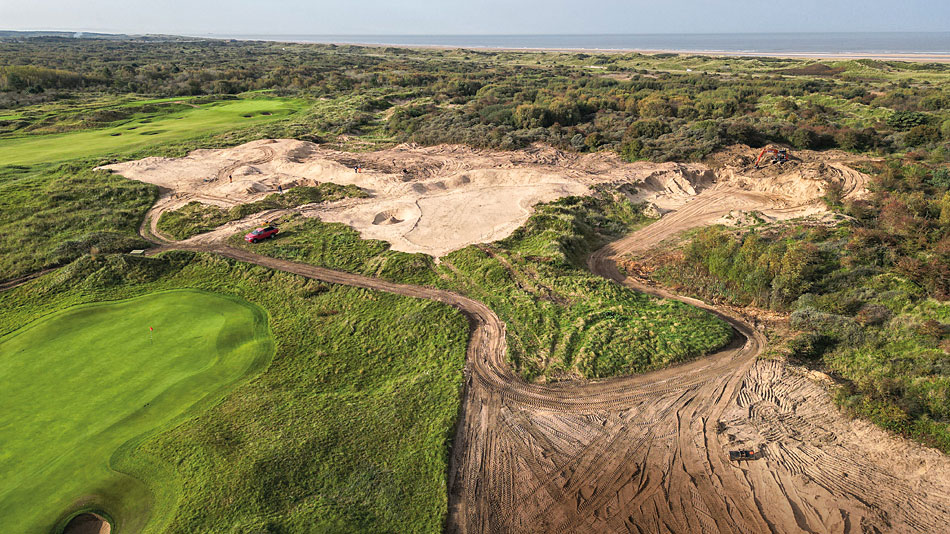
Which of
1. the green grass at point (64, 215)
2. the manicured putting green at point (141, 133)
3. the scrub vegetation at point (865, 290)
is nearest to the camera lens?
the scrub vegetation at point (865, 290)

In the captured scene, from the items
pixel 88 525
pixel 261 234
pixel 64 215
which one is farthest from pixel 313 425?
pixel 64 215

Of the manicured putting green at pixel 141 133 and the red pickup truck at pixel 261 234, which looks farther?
the manicured putting green at pixel 141 133

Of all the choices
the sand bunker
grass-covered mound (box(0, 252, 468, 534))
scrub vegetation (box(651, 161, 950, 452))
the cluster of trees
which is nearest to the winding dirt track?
grass-covered mound (box(0, 252, 468, 534))

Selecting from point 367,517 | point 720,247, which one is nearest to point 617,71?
point 720,247

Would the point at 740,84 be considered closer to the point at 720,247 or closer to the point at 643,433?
the point at 720,247

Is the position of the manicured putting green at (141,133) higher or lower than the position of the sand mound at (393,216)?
higher

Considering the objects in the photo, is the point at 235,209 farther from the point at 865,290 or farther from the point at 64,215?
the point at 865,290

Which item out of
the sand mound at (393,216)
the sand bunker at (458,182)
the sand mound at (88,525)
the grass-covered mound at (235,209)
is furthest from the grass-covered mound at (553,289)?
the sand mound at (88,525)

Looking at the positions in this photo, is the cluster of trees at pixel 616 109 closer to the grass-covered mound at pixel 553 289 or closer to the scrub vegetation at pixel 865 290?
the scrub vegetation at pixel 865 290
